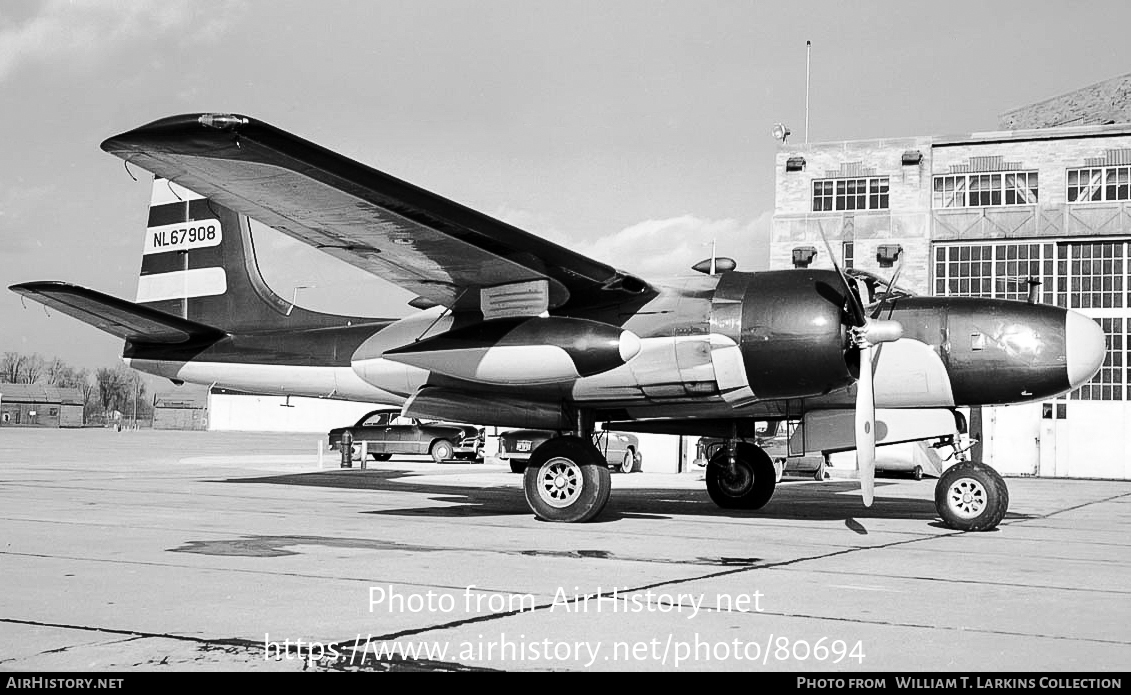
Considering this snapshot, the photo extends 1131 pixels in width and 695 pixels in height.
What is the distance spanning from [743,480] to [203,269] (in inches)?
402

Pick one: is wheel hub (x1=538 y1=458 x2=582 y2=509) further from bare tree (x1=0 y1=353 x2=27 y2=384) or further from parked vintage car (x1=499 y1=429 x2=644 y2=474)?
bare tree (x1=0 y1=353 x2=27 y2=384)

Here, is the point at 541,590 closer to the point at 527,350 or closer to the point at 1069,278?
the point at 527,350

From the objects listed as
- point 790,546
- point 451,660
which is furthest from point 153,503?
point 451,660

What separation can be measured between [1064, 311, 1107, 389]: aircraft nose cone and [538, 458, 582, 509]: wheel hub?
626 centimetres

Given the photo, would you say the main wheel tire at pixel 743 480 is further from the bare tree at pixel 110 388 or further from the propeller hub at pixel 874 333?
the bare tree at pixel 110 388

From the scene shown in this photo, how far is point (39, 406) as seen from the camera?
129 metres

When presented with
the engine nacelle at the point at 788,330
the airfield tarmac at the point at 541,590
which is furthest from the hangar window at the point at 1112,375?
the engine nacelle at the point at 788,330

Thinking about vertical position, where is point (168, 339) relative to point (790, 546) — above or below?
above

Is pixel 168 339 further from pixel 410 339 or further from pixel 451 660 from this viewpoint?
pixel 451 660

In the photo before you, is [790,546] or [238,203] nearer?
[790,546]

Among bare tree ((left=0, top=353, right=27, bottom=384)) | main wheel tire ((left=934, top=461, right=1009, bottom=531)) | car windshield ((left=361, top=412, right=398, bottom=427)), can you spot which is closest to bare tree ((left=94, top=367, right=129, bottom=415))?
bare tree ((left=0, top=353, right=27, bottom=384))

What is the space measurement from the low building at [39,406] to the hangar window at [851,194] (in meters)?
105

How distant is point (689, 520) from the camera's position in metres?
14.4

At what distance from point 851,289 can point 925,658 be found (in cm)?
776
